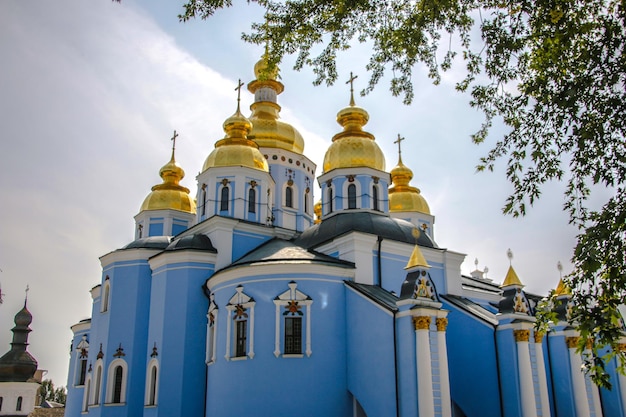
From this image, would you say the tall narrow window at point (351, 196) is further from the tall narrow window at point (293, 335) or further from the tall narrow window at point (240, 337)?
the tall narrow window at point (240, 337)

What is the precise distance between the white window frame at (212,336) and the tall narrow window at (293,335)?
2.22 meters

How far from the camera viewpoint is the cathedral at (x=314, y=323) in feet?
51.9

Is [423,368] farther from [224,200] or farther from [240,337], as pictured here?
[224,200]

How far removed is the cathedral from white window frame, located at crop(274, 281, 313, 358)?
0.12 feet

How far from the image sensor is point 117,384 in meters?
19.2

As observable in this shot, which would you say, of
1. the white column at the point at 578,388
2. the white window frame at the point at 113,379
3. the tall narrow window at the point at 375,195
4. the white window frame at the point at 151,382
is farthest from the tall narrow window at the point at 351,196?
the white window frame at the point at 113,379

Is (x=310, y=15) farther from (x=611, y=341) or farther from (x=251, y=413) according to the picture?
(x=251, y=413)

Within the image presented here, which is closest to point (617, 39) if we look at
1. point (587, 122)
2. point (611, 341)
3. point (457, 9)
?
point (587, 122)

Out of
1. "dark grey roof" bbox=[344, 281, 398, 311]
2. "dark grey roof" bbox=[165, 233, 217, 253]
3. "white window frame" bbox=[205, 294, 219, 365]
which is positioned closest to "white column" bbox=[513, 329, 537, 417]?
"dark grey roof" bbox=[344, 281, 398, 311]

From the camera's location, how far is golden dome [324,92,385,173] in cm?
2234

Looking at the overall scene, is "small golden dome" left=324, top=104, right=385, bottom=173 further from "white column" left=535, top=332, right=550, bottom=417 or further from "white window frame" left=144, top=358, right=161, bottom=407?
"white window frame" left=144, top=358, right=161, bottom=407

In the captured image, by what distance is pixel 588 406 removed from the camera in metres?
17.5

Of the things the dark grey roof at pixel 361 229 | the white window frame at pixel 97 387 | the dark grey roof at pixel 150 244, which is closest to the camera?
the white window frame at pixel 97 387

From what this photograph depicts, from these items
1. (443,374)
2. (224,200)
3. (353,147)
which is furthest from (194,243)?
(443,374)
